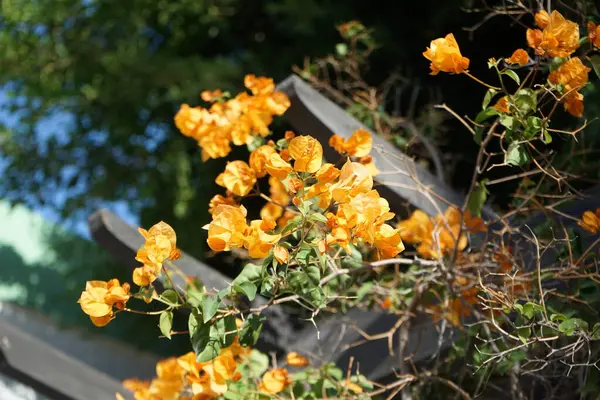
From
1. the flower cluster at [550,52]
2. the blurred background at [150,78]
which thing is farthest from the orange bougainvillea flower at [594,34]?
the blurred background at [150,78]

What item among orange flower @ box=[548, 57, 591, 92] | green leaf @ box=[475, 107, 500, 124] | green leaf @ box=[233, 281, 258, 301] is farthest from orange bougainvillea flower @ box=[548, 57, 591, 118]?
green leaf @ box=[233, 281, 258, 301]

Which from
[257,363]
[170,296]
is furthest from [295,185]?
[257,363]

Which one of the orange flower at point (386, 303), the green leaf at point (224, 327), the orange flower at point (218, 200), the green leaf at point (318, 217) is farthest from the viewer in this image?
the orange flower at point (386, 303)

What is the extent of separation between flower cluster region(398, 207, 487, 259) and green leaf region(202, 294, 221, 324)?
1.85 feet

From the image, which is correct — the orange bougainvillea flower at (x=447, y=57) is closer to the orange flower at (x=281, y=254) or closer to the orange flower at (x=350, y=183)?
the orange flower at (x=350, y=183)

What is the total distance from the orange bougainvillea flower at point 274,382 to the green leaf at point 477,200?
462 mm

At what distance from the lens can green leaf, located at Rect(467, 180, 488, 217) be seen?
1.46m

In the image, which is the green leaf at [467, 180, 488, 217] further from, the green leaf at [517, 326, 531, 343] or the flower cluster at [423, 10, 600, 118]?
the green leaf at [517, 326, 531, 343]

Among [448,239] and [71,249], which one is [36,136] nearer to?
[71,249]

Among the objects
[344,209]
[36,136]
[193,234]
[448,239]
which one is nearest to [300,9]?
[193,234]

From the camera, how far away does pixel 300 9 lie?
4.42 m

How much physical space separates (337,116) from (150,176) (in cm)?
382

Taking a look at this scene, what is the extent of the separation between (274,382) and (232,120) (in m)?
0.52

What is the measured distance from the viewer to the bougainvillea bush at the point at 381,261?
1062 mm
